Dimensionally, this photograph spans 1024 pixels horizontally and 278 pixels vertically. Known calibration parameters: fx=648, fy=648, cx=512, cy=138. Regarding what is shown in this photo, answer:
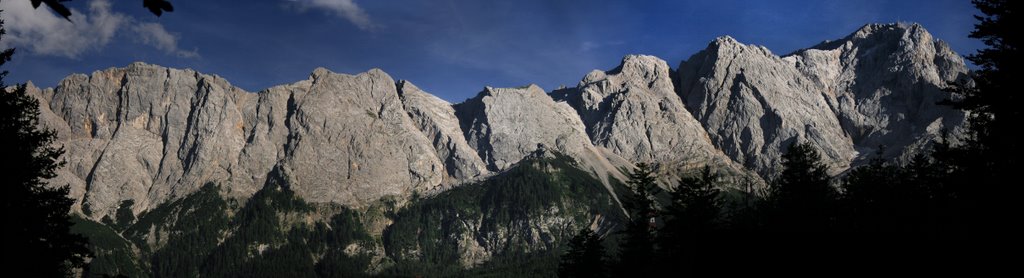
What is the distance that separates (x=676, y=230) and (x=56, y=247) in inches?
1724

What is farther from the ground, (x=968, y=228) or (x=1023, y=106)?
(x=1023, y=106)

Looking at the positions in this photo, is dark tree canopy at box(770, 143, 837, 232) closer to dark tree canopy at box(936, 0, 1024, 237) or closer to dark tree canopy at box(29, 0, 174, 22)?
dark tree canopy at box(936, 0, 1024, 237)

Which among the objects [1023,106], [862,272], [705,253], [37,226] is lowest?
[862,272]

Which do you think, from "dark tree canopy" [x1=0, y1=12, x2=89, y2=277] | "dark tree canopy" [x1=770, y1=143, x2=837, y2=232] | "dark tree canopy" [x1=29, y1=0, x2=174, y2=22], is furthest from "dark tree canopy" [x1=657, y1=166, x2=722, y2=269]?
"dark tree canopy" [x1=29, y1=0, x2=174, y2=22]

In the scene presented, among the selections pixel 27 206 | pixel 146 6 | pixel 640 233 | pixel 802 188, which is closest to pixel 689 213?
pixel 640 233

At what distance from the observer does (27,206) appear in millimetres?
24594

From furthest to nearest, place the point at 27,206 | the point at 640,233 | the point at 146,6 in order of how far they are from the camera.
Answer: the point at 640,233, the point at 27,206, the point at 146,6

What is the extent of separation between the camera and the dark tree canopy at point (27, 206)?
915 inches

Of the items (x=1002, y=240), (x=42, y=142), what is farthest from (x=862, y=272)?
(x=42, y=142)

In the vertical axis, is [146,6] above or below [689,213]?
below

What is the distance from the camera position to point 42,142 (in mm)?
27625

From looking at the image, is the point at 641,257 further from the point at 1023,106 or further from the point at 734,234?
the point at 1023,106

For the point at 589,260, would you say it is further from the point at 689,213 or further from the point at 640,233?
the point at 689,213

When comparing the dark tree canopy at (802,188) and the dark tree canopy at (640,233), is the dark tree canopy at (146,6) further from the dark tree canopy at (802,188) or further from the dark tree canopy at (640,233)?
the dark tree canopy at (802,188)
